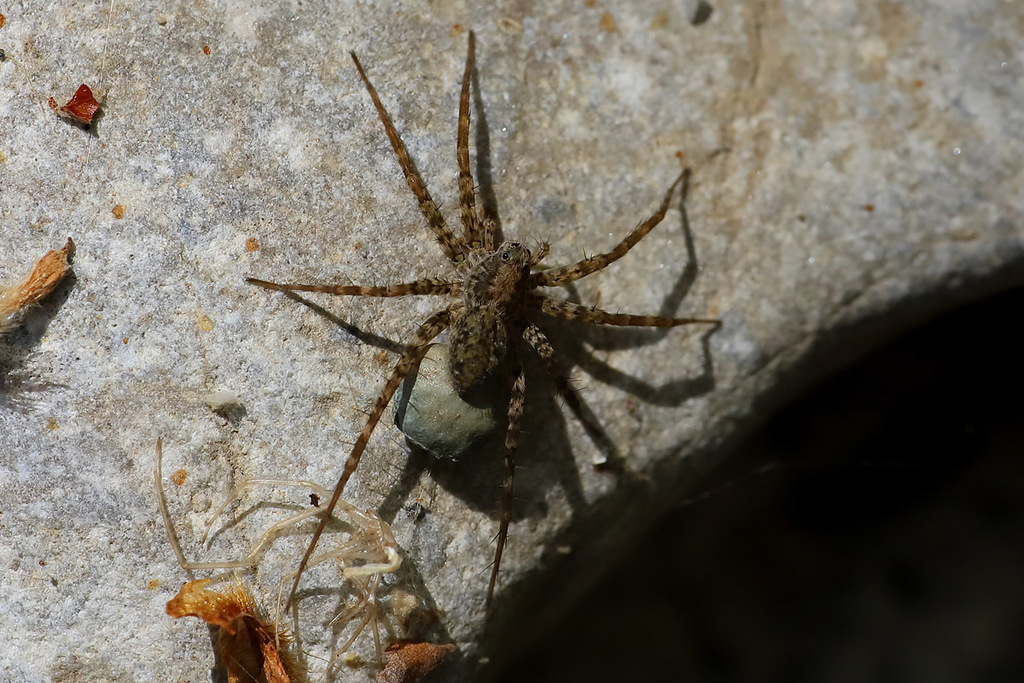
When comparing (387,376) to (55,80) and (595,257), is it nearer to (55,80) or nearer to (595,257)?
(595,257)

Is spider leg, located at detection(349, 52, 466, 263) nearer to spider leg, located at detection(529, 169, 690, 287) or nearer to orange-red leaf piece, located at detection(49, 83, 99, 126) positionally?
spider leg, located at detection(529, 169, 690, 287)

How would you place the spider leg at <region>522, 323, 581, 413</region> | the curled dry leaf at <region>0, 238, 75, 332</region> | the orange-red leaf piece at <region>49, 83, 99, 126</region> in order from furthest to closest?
the spider leg at <region>522, 323, 581, 413</region>
the orange-red leaf piece at <region>49, 83, 99, 126</region>
the curled dry leaf at <region>0, 238, 75, 332</region>

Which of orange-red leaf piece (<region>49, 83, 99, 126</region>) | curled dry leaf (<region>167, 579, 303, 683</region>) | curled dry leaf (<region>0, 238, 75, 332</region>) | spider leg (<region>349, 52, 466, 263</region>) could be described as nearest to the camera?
curled dry leaf (<region>167, 579, 303, 683</region>)

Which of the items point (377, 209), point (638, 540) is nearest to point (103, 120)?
point (377, 209)

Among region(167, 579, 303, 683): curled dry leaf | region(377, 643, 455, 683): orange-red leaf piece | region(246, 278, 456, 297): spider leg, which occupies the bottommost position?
region(377, 643, 455, 683): orange-red leaf piece

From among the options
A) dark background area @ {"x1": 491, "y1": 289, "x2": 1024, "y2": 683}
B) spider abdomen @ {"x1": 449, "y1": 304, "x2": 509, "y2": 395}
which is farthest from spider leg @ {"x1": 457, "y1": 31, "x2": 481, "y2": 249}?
dark background area @ {"x1": 491, "y1": 289, "x2": 1024, "y2": 683}

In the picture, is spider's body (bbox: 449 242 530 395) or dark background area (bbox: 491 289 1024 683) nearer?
spider's body (bbox: 449 242 530 395)

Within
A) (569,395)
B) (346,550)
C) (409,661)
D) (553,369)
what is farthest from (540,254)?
(409,661)
